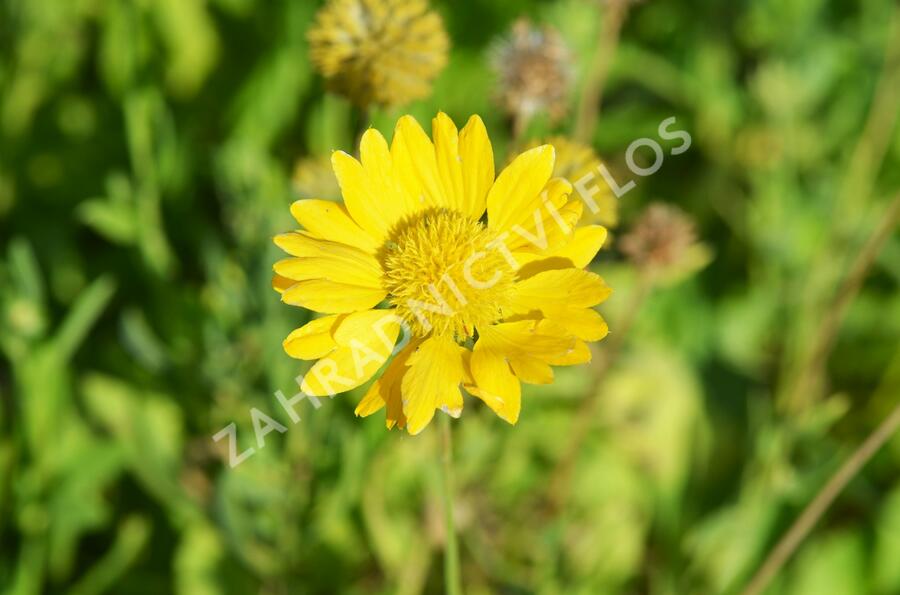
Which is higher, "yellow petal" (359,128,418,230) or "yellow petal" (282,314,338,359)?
"yellow petal" (359,128,418,230)

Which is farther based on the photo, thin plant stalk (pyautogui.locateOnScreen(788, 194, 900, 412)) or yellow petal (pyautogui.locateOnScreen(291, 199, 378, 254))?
thin plant stalk (pyautogui.locateOnScreen(788, 194, 900, 412))

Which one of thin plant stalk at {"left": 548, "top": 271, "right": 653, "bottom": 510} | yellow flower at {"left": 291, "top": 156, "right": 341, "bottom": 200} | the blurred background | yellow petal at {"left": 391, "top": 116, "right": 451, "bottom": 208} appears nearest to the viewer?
yellow petal at {"left": 391, "top": 116, "right": 451, "bottom": 208}

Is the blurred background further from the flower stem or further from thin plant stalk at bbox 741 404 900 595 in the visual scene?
the flower stem

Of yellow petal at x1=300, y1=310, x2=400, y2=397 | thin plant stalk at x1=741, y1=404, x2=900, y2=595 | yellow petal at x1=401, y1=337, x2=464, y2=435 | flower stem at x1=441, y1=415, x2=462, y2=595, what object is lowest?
thin plant stalk at x1=741, y1=404, x2=900, y2=595

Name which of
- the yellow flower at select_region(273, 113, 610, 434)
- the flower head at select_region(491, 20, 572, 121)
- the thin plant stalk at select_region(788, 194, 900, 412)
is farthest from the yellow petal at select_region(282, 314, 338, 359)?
the thin plant stalk at select_region(788, 194, 900, 412)

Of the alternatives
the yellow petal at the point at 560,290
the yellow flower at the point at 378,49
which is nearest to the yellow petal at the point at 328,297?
the yellow petal at the point at 560,290

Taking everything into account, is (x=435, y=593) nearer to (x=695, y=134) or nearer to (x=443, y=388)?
(x=443, y=388)

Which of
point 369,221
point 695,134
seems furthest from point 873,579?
point 369,221

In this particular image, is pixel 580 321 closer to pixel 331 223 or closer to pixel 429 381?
pixel 429 381

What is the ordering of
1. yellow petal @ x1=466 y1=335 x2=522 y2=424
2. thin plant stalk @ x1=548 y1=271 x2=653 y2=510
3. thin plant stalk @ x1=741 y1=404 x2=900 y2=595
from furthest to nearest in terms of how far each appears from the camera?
thin plant stalk @ x1=548 y1=271 x2=653 y2=510 < thin plant stalk @ x1=741 y1=404 x2=900 y2=595 < yellow petal @ x1=466 y1=335 x2=522 y2=424
